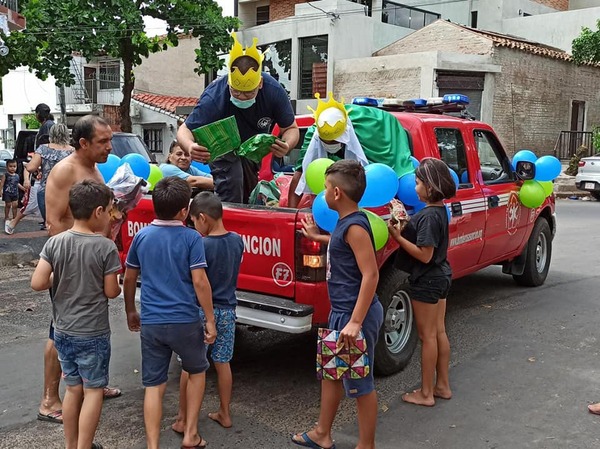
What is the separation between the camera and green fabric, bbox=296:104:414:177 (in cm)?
468

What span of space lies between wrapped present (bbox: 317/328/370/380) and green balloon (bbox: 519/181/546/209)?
3.69 m

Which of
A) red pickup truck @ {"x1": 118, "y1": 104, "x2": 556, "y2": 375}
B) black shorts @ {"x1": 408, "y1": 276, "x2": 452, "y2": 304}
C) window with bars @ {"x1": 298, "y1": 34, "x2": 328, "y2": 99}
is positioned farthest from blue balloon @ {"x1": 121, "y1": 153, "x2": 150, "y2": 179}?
window with bars @ {"x1": 298, "y1": 34, "x2": 328, "y2": 99}

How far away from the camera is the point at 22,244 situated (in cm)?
895

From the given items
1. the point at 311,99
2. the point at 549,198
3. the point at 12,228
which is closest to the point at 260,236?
the point at 549,198

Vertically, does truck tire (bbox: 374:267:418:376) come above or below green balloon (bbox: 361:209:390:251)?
below

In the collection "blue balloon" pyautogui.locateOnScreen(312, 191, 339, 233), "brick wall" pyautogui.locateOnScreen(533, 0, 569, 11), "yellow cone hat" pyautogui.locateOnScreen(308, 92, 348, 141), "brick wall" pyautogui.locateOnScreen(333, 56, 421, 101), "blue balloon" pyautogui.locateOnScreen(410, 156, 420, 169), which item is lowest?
"blue balloon" pyautogui.locateOnScreen(312, 191, 339, 233)

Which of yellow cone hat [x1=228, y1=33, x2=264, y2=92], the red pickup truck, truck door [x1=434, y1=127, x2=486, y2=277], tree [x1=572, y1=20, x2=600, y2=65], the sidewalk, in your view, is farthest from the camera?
tree [x1=572, y1=20, x2=600, y2=65]

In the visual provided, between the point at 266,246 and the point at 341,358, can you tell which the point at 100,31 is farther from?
the point at 341,358

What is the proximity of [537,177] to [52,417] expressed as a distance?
492 cm

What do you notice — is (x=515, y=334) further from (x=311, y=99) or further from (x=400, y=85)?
(x=311, y=99)

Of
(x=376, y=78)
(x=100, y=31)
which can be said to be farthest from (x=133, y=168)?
(x=376, y=78)

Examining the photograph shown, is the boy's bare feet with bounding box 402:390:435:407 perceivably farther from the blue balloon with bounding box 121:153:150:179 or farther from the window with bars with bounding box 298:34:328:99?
the window with bars with bounding box 298:34:328:99

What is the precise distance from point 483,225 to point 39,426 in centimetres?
392

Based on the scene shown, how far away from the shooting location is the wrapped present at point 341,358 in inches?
124
